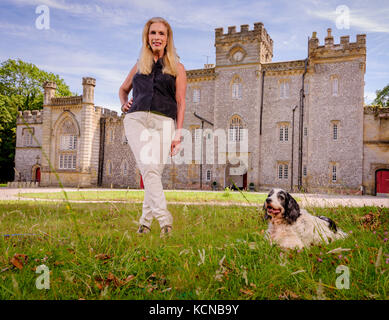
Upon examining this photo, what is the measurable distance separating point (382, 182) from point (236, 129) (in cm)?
1141

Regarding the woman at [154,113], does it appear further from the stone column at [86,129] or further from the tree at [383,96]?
the tree at [383,96]

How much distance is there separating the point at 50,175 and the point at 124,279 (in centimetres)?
3033

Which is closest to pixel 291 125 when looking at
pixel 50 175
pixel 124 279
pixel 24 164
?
pixel 50 175

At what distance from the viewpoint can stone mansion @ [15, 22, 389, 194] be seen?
23.3m

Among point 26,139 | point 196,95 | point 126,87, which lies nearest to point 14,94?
point 26,139

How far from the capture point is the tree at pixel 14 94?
28.8 meters

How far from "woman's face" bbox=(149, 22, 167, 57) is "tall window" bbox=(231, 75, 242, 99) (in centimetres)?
2380

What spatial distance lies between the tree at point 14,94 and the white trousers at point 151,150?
28439 mm

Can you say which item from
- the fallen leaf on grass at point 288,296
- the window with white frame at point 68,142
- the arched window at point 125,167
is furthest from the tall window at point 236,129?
the fallen leaf on grass at point 288,296

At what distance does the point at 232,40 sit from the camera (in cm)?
2659

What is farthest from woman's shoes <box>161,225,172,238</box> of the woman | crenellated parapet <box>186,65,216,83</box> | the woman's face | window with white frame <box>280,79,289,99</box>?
crenellated parapet <box>186,65,216,83</box>

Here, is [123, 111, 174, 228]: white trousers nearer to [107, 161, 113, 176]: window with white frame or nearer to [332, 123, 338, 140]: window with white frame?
[332, 123, 338, 140]: window with white frame

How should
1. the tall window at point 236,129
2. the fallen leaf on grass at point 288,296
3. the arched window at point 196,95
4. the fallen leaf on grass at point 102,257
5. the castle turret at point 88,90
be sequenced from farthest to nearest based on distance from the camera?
the castle turret at point 88,90
the arched window at point 196,95
the tall window at point 236,129
the fallen leaf on grass at point 102,257
the fallen leaf on grass at point 288,296
